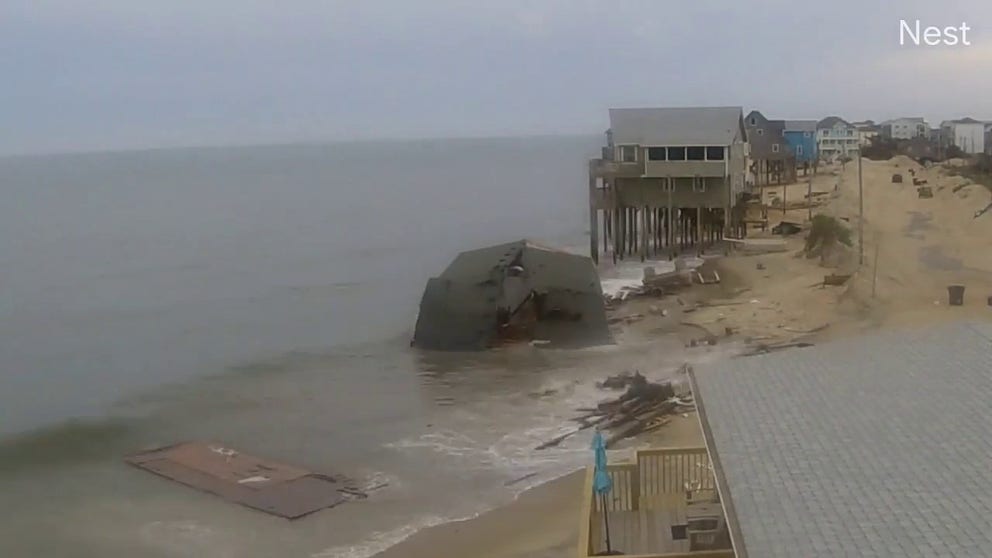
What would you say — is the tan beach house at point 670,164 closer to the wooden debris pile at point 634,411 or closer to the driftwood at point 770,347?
the driftwood at point 770,347

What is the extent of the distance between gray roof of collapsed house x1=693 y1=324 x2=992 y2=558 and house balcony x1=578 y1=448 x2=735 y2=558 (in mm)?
1242

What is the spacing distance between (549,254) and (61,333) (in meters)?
21.4

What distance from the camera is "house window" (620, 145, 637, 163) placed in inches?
1789

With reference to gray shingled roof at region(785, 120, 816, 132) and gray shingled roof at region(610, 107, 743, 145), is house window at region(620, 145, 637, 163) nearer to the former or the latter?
gray shingled roof at region(610, 107, 743, 145)

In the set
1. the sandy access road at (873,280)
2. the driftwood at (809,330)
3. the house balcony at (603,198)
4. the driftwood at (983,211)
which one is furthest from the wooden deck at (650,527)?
the driftwood at (983,211)

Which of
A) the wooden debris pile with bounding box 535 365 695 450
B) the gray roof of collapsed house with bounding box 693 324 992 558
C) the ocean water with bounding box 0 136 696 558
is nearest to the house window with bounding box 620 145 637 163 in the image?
the ocean water with bounding box 0 136 696 558

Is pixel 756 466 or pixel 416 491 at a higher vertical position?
pixel 756 466

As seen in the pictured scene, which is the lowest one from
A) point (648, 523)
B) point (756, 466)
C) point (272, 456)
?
point (272, 456)

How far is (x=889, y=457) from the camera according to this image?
8344 millimetres

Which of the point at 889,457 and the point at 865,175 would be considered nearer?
the point at 889,457

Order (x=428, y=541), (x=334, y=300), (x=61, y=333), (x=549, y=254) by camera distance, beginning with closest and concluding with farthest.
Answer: (x=428, y=541) → (x=549, y=254) → (x=61, y=333) → (x=334, y=300)

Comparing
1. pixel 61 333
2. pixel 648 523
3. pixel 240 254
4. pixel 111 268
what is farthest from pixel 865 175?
pixel 648 523

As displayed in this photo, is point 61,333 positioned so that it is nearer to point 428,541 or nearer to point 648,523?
point 428,541

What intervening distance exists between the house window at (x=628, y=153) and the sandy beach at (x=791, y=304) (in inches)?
231
